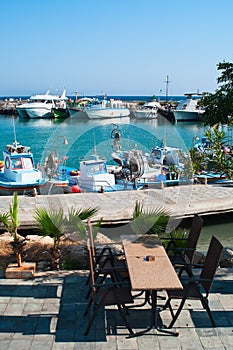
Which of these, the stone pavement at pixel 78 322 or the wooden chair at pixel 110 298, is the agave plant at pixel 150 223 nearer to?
the stone pavement at pixel 78 322

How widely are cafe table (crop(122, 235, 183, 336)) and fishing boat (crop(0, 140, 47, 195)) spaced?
38.4ft

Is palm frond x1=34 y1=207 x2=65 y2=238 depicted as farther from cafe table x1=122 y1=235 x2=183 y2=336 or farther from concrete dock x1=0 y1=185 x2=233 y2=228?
concrete dock x1=0 y1=185 x2=233 y2=228

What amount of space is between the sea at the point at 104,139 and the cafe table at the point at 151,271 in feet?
9.66

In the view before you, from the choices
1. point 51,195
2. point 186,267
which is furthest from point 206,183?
point 186,267

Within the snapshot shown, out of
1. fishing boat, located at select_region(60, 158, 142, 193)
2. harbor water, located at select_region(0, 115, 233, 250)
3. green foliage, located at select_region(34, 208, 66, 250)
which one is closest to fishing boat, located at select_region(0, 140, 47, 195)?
harbor water, located at select_region(0, 115, 233, 250)

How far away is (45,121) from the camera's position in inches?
2680

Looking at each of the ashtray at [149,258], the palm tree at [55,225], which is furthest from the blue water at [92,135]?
the ashtray at [149,258]

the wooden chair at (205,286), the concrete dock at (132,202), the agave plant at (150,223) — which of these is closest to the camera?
the wooden chair at (205,286)

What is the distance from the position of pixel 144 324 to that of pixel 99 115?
5322 cm

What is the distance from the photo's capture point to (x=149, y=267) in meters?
5.00

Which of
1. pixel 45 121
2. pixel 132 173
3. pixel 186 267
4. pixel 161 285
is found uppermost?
pixel 161 285

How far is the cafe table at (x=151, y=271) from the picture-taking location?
14.8 feet

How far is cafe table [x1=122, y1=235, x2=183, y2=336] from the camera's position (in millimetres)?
4512

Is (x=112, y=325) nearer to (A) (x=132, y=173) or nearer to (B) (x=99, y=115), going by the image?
(A) (x=132, y=173)
